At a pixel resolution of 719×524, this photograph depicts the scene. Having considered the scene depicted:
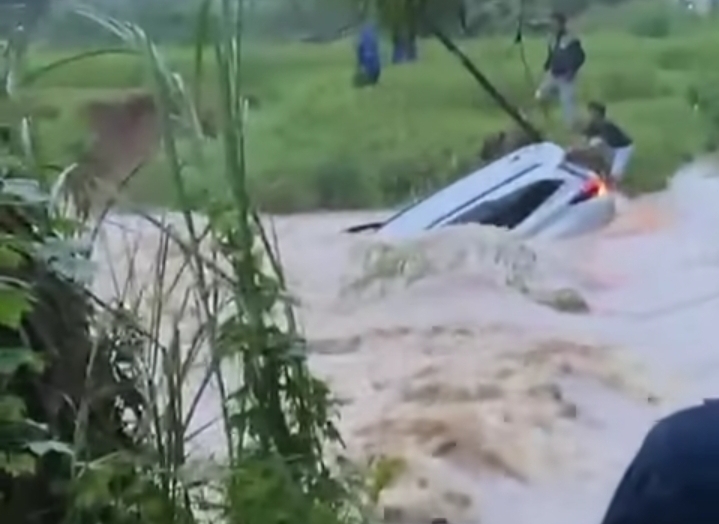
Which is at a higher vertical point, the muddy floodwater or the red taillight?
the red taillight

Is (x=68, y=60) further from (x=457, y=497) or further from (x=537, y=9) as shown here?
(x=457, y=497)

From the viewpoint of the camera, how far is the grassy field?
1631mm

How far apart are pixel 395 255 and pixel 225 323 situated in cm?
23

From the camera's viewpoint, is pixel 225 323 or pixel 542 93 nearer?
pixel 225 323

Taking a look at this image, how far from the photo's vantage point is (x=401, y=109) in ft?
5.37

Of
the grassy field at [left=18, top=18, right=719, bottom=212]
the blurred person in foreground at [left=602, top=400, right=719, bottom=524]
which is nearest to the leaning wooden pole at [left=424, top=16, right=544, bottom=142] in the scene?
the grassy field at [left=18, top=18, right=719, bottom=212]

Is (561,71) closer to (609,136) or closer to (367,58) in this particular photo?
(609,136)

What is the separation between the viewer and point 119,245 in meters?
1.61

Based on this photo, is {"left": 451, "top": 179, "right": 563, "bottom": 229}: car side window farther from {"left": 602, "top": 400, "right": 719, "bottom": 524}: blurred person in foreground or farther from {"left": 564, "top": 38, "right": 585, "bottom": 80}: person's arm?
{"left": 602, "top": 400, "right": 719, "bottom": 524}: blurred person in foreground

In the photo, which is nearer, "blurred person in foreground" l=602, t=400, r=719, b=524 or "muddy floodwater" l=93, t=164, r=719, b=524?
"blurred person in foreground" l=602, t=400, r=719, b=524

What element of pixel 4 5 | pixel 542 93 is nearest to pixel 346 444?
pixel 542 93

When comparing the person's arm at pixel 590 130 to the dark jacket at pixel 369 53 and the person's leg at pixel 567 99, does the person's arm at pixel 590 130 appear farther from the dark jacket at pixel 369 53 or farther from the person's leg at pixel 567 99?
the dark jacket at pixel 369 53

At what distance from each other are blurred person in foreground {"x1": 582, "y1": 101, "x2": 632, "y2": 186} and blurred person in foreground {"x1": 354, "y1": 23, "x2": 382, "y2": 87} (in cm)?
20

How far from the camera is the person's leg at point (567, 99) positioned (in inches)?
64.2
